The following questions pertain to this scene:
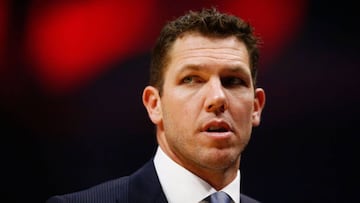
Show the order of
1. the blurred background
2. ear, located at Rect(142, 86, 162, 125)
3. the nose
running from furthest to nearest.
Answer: the blurred background
ear, located at Rect(142, 86, 162, 125)
the nose

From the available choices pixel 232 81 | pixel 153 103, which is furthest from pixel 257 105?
pixel 153 103

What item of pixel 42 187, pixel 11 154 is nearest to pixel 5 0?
pixel 11 154

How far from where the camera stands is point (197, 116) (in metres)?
1.17

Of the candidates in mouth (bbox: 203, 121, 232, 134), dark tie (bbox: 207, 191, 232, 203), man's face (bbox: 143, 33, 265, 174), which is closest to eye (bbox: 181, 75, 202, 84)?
man's face (bbox: 143, 33, 265, 174)

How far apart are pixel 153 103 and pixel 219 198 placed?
27 centimetres

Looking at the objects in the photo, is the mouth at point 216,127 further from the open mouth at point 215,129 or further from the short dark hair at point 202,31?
the short dark hair at point 202,31

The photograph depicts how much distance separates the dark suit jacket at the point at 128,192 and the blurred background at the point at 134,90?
0.40 meters

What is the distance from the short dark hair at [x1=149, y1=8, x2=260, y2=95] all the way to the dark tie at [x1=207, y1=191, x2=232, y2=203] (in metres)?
0.26

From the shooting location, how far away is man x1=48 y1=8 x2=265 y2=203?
3.82 ft

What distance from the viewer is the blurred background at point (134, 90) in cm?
158

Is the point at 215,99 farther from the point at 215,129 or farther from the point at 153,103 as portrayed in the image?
the point at 153,103

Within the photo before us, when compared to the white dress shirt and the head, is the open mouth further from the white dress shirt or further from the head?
the white dress shirt

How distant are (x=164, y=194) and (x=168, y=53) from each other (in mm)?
314

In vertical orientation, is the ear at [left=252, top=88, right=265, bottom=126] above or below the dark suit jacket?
above
